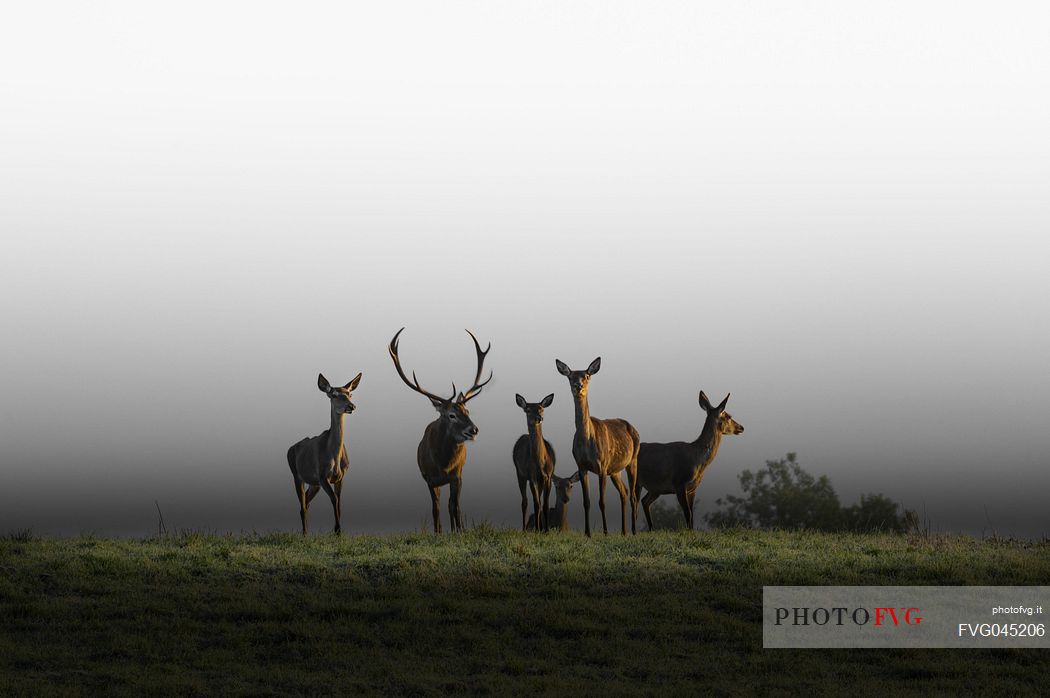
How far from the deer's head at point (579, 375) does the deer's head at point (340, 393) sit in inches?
136

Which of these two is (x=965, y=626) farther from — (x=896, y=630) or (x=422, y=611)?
(x=422, y=611)

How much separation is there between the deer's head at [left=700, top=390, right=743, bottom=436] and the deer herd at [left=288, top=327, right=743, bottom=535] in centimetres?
2

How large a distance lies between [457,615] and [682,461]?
8731mm

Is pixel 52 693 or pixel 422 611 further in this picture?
pixel 422 611

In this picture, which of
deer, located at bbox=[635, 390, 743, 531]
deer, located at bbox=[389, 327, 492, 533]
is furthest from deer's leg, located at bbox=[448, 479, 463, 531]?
deer, located at bbox=[635, 390, 743, 531]

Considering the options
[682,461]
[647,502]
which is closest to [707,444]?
[682,461]

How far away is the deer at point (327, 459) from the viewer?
19734mm

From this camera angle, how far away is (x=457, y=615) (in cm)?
1353

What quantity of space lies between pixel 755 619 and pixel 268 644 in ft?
17.8

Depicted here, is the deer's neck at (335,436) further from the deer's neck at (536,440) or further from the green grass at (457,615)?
A: the deer's neck at (536,440)

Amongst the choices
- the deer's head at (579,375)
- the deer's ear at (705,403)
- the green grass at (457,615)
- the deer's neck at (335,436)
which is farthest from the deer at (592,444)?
the deer's neck at (335,436)

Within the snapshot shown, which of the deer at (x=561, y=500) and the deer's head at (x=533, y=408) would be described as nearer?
the deer's head at (x=533, y=408)

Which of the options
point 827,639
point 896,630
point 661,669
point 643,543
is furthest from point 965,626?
point 643,543

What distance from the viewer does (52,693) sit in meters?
10.7
